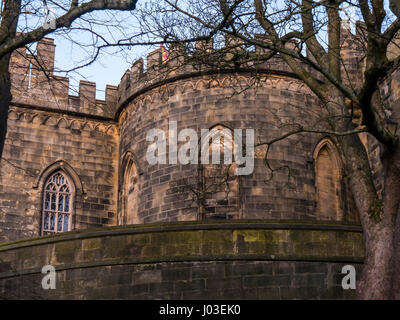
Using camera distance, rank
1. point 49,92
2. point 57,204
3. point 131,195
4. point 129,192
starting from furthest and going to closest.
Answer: point 49,92
point 57,204
point 129,192
point 131,195

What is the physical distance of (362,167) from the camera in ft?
34.0

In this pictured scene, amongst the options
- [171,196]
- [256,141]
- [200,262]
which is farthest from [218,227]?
[256,141]

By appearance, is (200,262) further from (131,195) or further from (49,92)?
(49,92)

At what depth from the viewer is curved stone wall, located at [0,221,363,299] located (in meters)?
12.3

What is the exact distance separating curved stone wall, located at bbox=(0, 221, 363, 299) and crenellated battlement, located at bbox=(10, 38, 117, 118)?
8.51m

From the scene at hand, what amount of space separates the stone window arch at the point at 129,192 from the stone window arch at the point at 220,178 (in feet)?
6.88

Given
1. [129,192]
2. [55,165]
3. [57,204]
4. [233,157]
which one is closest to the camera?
[233,157]

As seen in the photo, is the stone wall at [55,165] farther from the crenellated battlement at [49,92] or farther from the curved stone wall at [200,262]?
the curved stone wall at [200,262]

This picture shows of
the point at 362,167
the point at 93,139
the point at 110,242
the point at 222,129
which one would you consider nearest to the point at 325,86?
the point at 362,167

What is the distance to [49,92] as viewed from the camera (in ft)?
69.8

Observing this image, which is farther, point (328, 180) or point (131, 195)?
point (131, 195)

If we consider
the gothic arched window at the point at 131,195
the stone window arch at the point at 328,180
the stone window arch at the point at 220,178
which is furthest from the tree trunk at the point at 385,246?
the gothic arched window at the point at 131,195

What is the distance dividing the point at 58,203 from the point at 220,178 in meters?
4.88
